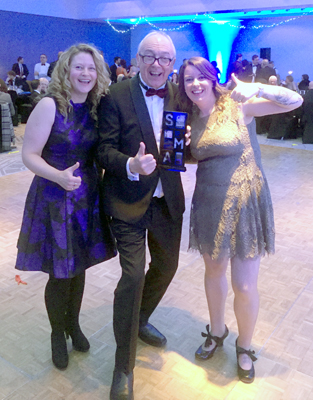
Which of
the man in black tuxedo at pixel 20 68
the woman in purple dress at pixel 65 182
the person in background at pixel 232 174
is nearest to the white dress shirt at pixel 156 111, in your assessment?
the person in background at pixel 232 174

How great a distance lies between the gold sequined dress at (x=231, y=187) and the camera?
5.88ft

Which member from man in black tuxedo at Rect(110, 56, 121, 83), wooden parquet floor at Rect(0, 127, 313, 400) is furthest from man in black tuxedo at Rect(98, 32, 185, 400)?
man in black tuxedo at Rect(110, 56, 121, 83)

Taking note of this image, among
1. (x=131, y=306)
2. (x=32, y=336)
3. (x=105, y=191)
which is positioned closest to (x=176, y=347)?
(x=131, y=306)

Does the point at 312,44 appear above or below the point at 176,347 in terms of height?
above

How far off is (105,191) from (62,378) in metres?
0.96

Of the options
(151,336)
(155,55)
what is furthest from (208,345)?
(155,55)

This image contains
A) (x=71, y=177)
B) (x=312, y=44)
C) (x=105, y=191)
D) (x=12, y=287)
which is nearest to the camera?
(x=71, y=177)

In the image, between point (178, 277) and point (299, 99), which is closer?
point (299, 99)

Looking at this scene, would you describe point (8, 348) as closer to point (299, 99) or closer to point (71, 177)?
point (71, 177)

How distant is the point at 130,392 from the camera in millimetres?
1824

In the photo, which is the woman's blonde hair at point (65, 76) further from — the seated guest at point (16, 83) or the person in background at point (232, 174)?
the seated guest at point (16, 83)

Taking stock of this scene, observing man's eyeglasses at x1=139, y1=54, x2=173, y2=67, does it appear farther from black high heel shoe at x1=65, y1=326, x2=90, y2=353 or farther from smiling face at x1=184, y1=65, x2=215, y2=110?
black high heel shoe at x1=65, y1=326, x2=90, y2=353

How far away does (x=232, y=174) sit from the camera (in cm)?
182

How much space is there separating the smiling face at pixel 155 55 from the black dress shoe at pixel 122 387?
4.43 feet
